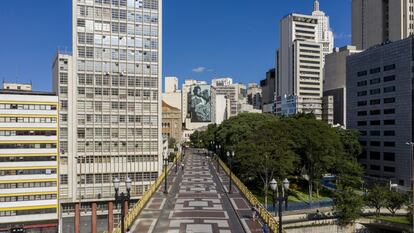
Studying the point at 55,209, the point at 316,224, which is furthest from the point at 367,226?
the point at 55,209

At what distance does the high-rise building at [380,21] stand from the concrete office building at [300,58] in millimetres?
28993

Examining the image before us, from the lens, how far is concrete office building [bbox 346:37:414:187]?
271ft

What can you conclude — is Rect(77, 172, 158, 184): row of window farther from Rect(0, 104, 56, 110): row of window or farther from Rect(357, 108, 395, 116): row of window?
Rect(357, 108, 395, 116): row of window

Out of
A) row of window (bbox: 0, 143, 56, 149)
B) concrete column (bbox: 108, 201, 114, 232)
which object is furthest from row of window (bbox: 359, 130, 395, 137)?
row of window (bbox: 0, 143, 56, 149)

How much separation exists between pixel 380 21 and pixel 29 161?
11922cm

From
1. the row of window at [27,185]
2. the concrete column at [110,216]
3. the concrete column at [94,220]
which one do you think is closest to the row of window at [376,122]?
the concrete column at [110,216]

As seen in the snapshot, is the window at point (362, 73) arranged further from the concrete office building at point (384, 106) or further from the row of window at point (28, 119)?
the row of window at point (28, 119)

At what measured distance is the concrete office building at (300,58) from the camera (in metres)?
179

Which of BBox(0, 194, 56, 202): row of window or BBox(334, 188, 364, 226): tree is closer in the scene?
BBox(334, 188, 364, 226): tree

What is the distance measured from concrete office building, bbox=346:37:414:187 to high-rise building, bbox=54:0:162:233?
50.8m

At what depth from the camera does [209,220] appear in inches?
1246

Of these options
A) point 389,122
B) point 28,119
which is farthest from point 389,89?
point 28,119

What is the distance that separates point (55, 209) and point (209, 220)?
43.6 meters

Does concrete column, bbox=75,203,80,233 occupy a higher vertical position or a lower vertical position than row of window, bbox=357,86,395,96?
lower
